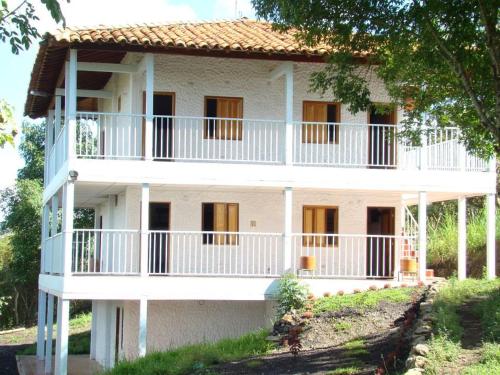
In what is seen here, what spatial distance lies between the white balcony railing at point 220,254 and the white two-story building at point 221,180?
5 cm

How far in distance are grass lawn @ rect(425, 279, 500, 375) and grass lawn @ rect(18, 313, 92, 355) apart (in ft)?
57.9

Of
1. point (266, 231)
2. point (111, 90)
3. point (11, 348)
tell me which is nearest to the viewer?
point (266, 231)

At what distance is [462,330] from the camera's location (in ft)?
45.6

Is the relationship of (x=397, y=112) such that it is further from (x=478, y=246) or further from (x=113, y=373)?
(x=113, y=373)

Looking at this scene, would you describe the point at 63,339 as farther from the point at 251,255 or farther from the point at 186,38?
the point at 186,38

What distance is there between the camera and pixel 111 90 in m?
27.4

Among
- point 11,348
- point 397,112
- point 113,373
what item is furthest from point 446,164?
point 11,348

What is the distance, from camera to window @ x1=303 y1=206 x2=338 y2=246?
2478cm

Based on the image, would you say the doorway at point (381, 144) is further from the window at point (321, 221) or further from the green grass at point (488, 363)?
the green grass at point (488, 363)

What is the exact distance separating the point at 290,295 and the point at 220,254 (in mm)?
3548

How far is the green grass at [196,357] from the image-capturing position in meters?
16.9

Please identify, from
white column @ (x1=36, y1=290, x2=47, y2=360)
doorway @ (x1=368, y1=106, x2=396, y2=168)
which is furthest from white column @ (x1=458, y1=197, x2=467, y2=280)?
white column @ (x1=36, y1=290, x2=47, y2=360)

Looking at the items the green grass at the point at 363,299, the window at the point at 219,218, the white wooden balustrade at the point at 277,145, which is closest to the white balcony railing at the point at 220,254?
the window at the point at 219,218

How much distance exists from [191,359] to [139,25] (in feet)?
29.4
